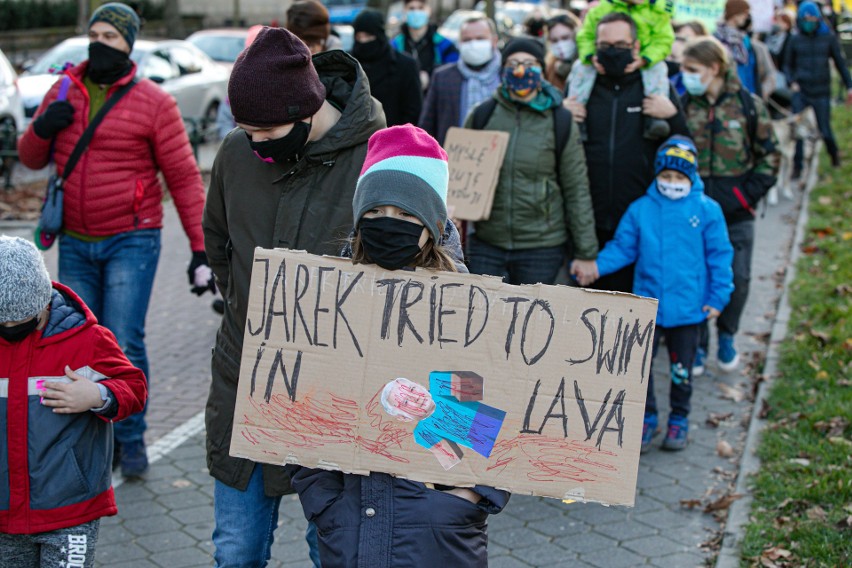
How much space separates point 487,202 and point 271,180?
255 cm

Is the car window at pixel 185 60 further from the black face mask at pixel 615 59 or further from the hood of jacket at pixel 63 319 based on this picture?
the hood of jacket at pixel 63 319

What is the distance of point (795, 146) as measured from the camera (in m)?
15.2

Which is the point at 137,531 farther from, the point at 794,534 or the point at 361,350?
the point at 794,534

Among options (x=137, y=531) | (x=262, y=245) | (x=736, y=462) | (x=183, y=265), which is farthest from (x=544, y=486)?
(x=183, y=265)

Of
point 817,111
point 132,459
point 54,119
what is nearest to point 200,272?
point 54,119

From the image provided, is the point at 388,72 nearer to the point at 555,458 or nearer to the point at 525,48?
the point at 525,48

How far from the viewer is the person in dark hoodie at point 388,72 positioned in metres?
8.20

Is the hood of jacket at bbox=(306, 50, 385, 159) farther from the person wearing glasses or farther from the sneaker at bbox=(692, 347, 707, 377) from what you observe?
the sneaker at bbox=(692, 347, 707, 377)

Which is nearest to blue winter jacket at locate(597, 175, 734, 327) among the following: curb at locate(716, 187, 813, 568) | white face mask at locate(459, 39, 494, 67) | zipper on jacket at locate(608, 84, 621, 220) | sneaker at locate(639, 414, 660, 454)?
zipper on jacket at locate(608, 84, 621, 220)

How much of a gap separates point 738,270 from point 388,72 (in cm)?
289

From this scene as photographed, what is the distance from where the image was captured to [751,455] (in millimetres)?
6020

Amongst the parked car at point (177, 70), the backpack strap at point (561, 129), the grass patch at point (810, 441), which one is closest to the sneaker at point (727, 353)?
the grass patch at point (810, 441)

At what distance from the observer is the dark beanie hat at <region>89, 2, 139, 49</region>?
17.6 feet

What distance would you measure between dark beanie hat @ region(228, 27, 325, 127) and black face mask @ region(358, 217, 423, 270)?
525 millimetres
